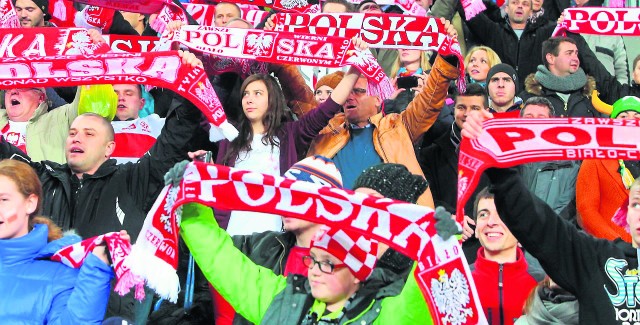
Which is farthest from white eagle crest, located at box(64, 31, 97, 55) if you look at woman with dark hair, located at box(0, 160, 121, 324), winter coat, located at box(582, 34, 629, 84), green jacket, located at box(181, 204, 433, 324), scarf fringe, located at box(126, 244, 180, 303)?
winter coat, located at box(582, 34, 629, 84)

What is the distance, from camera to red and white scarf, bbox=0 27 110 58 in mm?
7926

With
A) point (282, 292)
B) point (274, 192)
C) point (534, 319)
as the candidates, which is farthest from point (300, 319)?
point (534, 319)

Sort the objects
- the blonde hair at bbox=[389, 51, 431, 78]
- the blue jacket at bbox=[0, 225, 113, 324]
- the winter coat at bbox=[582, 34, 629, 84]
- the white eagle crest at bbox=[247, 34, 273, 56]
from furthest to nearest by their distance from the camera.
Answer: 1. the winter coat at bbox=[582, 34, 629, 84]
2. the blonde hair at bbox=[389, 51, 431, 78]
3. the white eagle crest at bbox=[247, 34, 273, 56]
4. the blue jacket at bbox=[0, 225, 113, 324]

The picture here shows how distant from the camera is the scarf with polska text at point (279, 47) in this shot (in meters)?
8.09

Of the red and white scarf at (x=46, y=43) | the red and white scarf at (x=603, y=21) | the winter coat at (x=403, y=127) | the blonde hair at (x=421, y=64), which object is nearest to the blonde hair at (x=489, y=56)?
the blonde hair at (x=421, y=64)

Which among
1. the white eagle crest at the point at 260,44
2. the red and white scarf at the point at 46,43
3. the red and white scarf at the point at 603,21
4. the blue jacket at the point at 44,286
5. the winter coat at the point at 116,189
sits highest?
the red and white scarf at the point at 603,21

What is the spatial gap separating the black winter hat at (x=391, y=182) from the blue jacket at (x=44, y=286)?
1.20 metres

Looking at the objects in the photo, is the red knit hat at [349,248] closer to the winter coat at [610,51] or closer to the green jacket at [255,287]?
the green jacket at [255,287]

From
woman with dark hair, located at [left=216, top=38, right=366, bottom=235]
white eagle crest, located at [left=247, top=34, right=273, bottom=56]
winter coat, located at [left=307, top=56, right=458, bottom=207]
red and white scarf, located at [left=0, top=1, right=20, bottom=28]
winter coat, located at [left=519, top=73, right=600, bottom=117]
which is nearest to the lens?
woman with dark hair, located at [left=216, top=38, right=366, bottom=235]

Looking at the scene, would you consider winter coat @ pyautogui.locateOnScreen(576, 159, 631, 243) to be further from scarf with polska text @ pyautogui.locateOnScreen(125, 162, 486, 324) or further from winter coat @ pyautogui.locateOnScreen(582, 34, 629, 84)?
winter coat @ pyautogui.locateOnScreen(582, 34, 629, 84)

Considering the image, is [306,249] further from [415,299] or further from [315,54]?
[315,54]

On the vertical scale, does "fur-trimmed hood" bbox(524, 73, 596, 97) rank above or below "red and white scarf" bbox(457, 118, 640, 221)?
above

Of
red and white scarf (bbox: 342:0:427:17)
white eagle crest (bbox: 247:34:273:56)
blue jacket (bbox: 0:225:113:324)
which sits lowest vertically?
blue jacket (bbox: 0:225:113:324)

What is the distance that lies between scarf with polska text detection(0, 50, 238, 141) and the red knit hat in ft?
6.55
